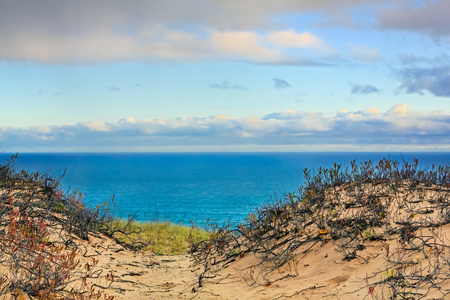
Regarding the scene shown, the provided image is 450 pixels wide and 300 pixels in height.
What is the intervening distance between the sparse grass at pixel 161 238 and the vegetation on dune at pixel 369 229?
6.92 feet

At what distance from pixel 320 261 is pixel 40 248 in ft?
18.6

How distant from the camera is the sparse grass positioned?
13586 millimetres

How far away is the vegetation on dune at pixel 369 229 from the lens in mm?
5957

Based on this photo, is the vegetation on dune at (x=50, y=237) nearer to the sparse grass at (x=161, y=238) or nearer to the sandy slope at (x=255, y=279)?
the sparse grass at (x=161, y=238)

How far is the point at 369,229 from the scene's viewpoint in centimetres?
800

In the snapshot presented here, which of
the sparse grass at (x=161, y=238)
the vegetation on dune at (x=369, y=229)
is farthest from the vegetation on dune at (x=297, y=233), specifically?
the sparse grass at (x=161, y=238)

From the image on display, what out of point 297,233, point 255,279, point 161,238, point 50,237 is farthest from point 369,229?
point 161,238

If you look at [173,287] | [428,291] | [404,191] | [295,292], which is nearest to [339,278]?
[295,292]

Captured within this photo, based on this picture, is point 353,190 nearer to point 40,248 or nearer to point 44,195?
point 40,248

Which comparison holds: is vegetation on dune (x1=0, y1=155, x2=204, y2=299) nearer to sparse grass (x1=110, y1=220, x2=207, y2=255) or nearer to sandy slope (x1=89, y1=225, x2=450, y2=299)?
sparse grass (x1=110, y1=220, x2=207, y2=255)

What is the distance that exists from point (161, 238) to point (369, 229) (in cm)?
959

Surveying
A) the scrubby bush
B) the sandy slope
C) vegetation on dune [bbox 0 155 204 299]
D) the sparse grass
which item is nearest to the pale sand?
the sandy slope

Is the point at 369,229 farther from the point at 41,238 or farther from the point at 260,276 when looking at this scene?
the point at 41,238

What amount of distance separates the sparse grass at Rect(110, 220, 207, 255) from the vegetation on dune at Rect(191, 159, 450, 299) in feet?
6.92
